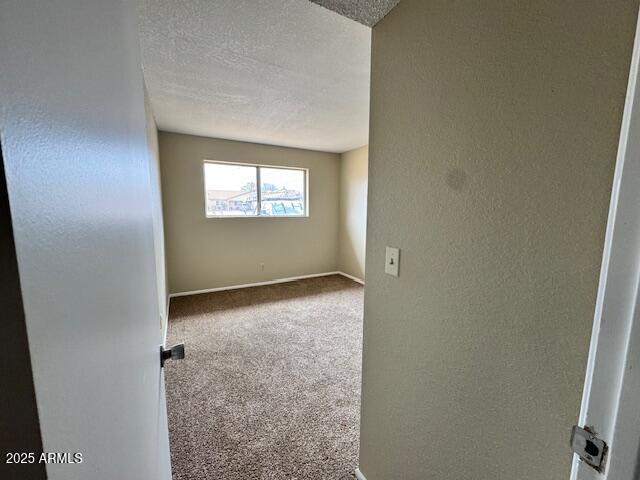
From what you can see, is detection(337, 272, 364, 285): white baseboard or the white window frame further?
detection(337, 272, 364, 285): white baseboard

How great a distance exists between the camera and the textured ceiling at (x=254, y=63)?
140cm

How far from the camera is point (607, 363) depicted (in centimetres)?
47

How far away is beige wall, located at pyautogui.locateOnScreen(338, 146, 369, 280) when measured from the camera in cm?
459

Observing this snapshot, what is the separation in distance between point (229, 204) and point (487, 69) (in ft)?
13.1

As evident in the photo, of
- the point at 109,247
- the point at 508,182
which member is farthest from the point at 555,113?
the point at 109,247

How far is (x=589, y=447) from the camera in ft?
1.65

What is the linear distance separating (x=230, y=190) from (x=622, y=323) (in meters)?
4.36

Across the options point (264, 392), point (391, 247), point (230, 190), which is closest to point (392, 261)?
point (391, 247)

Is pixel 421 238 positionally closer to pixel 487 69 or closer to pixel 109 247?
pixel 487 69

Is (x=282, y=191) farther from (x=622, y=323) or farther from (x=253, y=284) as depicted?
(x=622, y=323)

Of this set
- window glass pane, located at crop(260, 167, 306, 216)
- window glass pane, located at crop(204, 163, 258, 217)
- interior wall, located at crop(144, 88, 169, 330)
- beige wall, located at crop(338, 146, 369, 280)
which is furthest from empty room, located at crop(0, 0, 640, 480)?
beige wall, located at crop(338, 146, 369, 280)

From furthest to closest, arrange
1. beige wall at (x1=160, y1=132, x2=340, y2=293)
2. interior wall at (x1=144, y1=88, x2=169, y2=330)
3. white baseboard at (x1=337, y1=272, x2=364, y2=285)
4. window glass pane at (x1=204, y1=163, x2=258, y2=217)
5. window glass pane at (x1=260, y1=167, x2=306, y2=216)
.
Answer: white baseboard at (x1=337, y1=272, x2=364, y2=285)
window glass pane at (x1=260, y1=167, x2=306, y2=216)
window glass pane at (x1=204, y1=163, x2=258, y2=217)
beige wall at (x1=160, y1=132, x2=340, y2=293)
interior wall at (x1=144, y1=88, x2=169, y2=330)

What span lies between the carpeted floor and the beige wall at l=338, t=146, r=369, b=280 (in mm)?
1519

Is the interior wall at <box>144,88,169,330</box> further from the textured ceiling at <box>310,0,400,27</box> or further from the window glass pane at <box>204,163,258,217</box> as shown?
the textured ceiling at <box>310,0,400,27</box>
